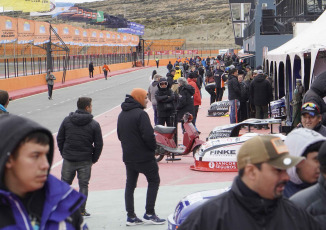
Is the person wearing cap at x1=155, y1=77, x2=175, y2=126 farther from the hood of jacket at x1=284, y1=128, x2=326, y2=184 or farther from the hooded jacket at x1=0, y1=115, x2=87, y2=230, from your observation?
the hooded jacket at x1=0, y1=115, x2=87, y2=230

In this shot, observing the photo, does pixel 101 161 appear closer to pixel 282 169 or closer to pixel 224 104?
pixel 224 104

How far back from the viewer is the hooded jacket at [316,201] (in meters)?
3.88

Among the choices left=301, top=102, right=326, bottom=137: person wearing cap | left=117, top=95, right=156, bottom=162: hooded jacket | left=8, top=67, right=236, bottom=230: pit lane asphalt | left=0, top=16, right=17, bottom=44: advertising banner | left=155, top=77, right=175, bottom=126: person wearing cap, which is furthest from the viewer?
left=0, top=16, right=17, bottom=44: advertising banner

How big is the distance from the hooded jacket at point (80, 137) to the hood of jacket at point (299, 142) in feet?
16.5

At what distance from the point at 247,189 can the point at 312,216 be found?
448mm

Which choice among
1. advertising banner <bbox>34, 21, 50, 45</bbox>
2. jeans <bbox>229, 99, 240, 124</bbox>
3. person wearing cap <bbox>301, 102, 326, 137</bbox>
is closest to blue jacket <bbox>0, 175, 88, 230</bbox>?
person wearing cap <bbox>301, 102, 326, 137</bbox>

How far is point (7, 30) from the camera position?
41844mm

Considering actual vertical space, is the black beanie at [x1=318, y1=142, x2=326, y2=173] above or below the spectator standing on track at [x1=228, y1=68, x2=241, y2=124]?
above

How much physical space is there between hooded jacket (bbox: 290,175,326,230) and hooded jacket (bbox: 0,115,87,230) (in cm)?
129

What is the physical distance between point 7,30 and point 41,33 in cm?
803

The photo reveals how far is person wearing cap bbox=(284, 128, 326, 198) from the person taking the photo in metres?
4.27

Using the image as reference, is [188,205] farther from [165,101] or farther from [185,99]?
[185,99]

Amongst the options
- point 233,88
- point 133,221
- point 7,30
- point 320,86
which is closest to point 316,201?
point 133,221

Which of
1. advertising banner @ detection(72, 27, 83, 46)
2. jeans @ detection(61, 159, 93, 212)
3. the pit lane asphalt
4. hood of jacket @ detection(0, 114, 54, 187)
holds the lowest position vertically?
the pit lane asphalt
